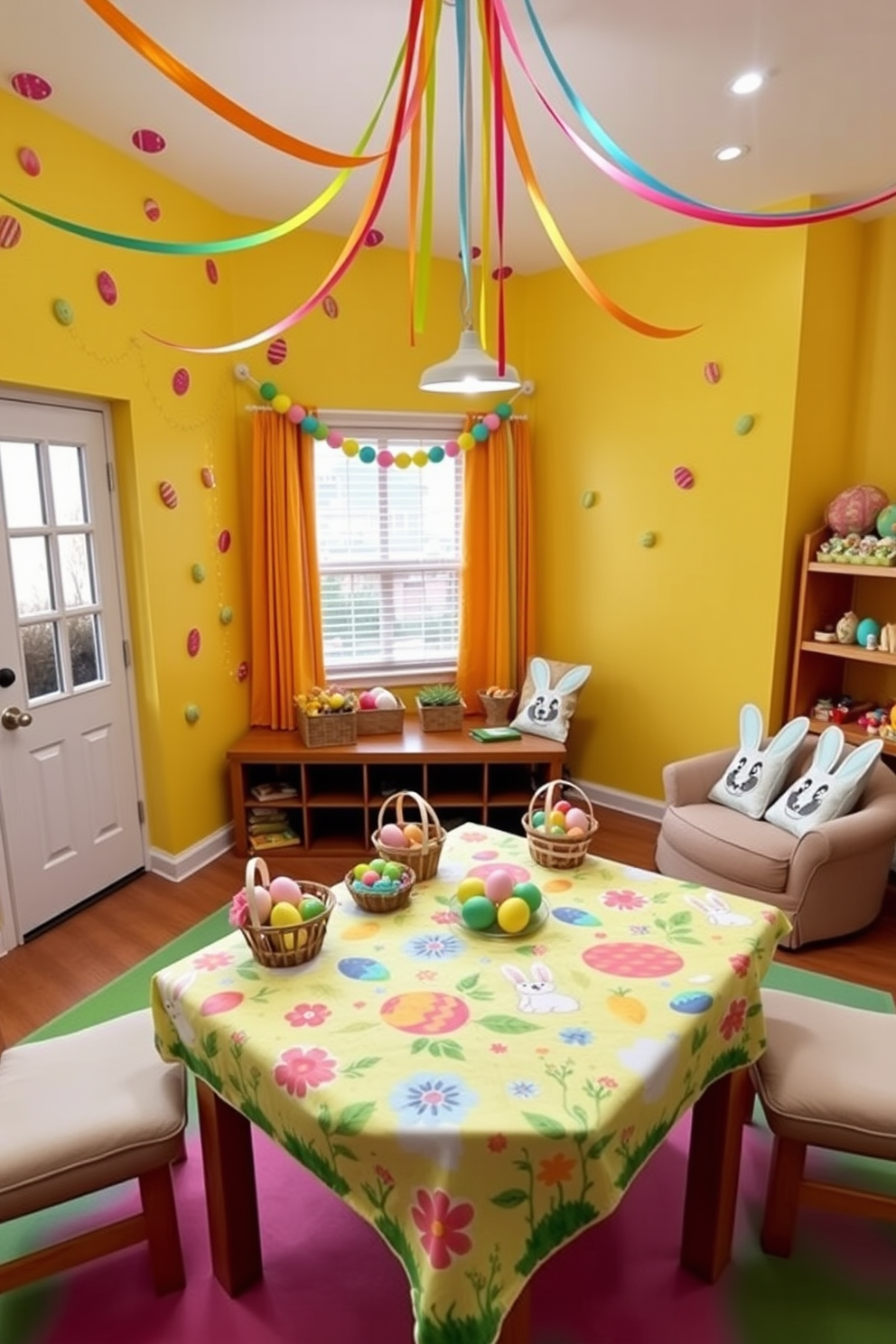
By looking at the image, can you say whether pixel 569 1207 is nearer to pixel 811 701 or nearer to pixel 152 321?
pixel 811 701

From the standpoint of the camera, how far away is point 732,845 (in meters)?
3.00

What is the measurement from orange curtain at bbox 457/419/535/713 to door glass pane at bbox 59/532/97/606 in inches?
74.7

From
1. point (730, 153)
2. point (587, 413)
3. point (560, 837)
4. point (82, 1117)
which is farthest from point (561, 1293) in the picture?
point (587, 413)

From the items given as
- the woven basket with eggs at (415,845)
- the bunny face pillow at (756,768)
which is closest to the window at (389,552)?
the bunny face pillow at (756,768)

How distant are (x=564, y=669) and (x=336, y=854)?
58.3 inches

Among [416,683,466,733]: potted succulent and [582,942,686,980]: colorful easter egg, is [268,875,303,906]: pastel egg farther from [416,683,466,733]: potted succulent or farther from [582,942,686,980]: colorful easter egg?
[416,683,466,733]: potted succulent

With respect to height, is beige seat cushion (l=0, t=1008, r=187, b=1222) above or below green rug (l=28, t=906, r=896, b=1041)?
above

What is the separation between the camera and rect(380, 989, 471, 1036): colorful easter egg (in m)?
1.39

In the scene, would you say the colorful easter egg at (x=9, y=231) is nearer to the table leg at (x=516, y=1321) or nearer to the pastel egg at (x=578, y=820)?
the pastel egg at (x=578, y=820)

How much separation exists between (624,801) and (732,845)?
50.7 inches

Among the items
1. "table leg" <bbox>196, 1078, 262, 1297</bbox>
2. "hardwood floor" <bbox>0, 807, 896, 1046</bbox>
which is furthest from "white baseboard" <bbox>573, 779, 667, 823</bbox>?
"table leg" <bbox>196, 1078, 262, 1297</bbox>

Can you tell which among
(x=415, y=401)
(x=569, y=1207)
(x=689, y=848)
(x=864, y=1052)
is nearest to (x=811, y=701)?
(x=689, y=848)

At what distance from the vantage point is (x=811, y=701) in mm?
3656

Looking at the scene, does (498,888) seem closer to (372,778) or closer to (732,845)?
(732,845)
